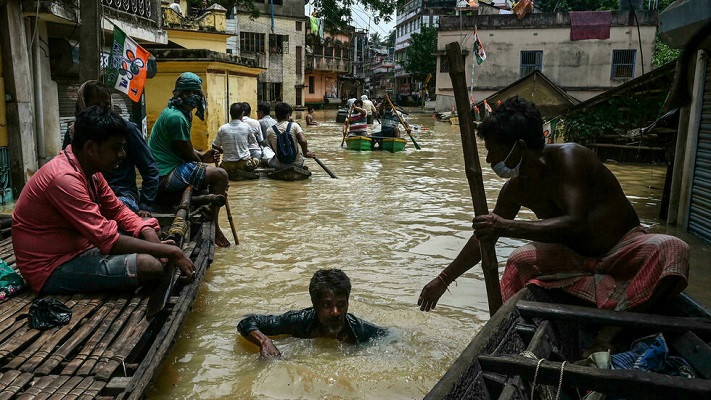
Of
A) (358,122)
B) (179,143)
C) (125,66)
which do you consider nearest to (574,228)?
(179,143)

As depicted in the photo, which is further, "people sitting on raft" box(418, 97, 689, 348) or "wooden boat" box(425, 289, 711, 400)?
"people sitting on raft" box(418, 97, 689, 348)

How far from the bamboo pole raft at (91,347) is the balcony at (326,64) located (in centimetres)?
4380

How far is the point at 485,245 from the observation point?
3242 millimetres

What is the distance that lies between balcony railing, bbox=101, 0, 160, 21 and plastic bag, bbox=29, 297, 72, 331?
26.4 ft

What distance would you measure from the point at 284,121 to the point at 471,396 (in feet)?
32.4

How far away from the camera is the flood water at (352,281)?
386cm

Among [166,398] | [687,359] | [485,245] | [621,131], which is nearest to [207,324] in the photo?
[166,398]

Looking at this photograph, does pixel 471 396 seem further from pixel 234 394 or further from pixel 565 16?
pixel 565 16

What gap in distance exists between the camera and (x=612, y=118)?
1564cm

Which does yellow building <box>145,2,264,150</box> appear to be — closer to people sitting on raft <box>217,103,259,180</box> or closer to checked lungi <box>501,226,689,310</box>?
people sitting on raft <box>217,103,259,180</box>

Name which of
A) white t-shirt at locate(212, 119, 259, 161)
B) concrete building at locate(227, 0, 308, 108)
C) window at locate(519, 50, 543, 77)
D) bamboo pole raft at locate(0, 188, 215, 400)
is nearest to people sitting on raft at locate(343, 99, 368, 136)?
white t-shirt at locate(212, 119, 259, 161)

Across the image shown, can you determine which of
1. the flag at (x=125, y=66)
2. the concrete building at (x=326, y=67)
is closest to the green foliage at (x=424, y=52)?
the concrete building at (x=326, y=67)

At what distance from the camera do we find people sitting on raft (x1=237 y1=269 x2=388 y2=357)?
3.91 m

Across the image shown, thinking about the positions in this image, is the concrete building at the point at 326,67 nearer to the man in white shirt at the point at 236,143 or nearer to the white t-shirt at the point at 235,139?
the man in white shirt at the point at 236,143
